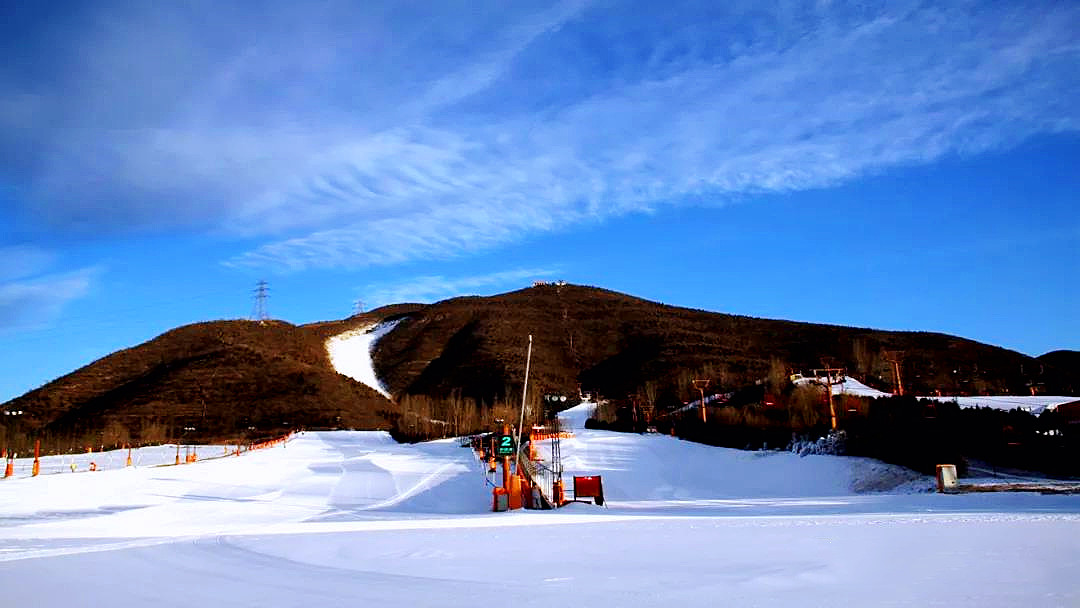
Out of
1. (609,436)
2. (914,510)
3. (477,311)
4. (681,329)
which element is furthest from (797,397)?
(477,311)

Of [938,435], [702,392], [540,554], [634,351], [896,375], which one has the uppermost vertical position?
[634,351]

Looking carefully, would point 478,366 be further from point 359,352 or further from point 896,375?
point 896,375

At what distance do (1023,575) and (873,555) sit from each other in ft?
5.55

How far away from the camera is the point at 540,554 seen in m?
9.98

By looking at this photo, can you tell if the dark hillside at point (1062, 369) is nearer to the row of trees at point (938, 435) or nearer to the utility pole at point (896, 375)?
the utility pole at point (896, 375)

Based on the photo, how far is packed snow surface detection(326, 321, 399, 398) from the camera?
13075 cm

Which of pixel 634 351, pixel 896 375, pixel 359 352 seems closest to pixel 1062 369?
pixel 634 351

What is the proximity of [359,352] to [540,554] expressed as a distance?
148994mm

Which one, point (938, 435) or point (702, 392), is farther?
point (702, 392)

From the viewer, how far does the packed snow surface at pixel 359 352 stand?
13075 centimetres

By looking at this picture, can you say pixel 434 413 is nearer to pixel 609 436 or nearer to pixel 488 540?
pixel 609 436

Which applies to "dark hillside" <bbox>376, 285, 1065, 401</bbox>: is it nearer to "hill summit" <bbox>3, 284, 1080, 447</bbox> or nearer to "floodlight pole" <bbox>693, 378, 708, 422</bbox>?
"hill summit" <bbox>3, 284, 1080, 447</bbox>

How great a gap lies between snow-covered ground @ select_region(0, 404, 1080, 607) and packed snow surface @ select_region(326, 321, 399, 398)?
99368mm

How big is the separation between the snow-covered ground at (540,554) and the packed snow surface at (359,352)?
99.4 metres
